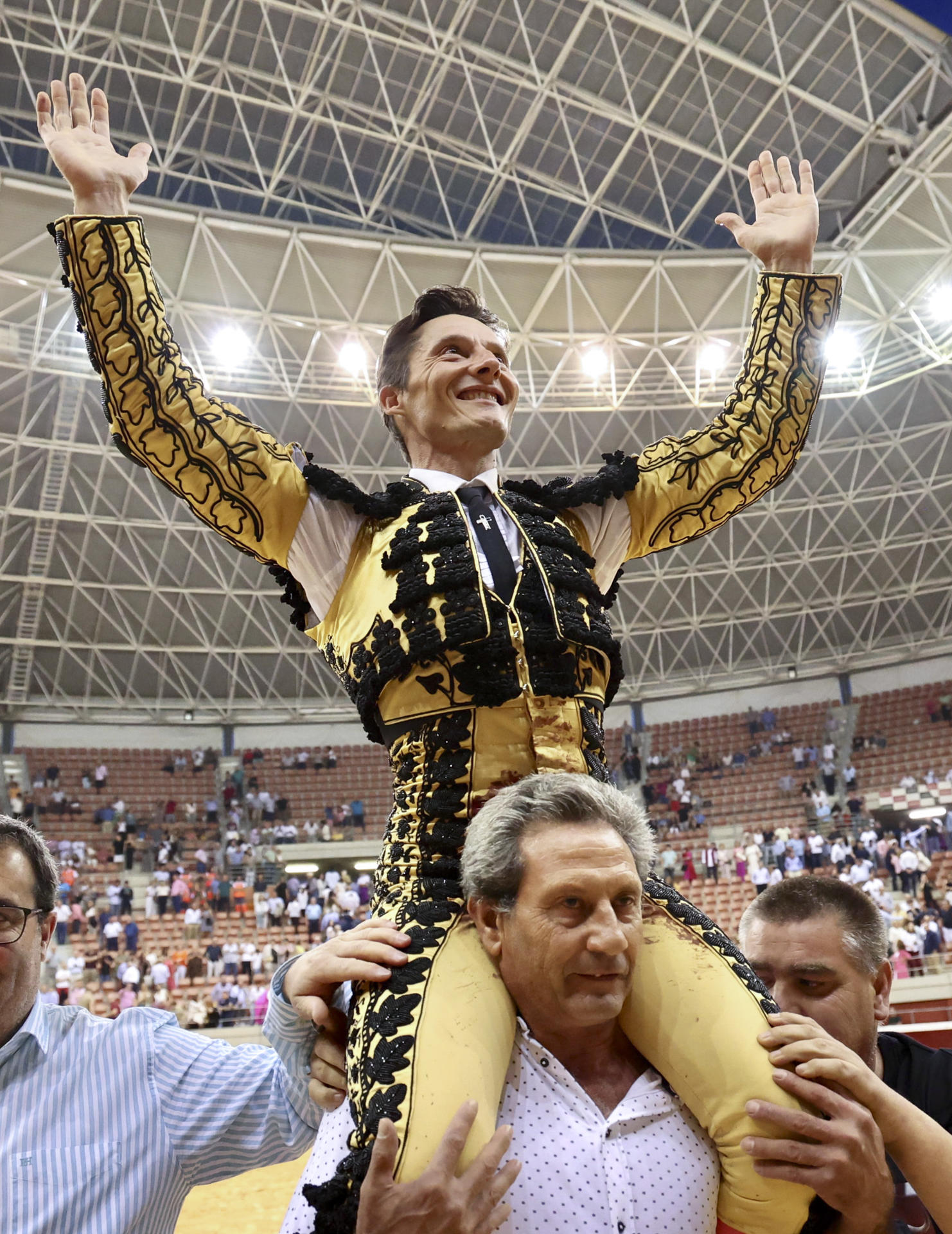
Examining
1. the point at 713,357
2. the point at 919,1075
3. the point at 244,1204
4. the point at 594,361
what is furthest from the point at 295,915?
the point at 919,1075

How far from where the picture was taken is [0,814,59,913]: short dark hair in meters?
2.15

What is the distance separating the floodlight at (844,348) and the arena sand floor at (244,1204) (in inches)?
474

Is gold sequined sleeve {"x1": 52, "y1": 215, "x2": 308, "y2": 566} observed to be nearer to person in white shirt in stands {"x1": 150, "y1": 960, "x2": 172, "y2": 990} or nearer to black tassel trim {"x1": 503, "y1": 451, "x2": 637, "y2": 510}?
black tassel trim {"x1": 503, "y1": 451, "x2": 637, "y2": 510}

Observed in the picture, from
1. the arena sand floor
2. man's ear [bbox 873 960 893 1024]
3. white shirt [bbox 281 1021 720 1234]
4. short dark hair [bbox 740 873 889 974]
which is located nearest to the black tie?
white shirt [bbox 281 1021 720 1234]

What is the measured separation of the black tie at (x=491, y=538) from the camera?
1.91m

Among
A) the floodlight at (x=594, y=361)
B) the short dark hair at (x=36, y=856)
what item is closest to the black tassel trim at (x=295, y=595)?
the short dark hair at (x=36, y=856)

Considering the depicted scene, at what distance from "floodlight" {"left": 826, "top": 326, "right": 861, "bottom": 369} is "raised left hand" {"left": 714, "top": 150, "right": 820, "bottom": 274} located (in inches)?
518

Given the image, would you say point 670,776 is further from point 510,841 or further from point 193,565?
point 510,841

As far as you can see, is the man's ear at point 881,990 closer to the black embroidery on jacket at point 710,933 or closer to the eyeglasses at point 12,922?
the black embroidery on jacket at point 710,933

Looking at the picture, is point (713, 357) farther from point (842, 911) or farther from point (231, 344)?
point (842, 911)

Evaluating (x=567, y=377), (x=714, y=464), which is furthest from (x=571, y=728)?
(x=567, y=377)

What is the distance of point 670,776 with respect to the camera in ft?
65.5

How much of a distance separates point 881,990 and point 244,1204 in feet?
17.8

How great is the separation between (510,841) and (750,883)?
14701mm
